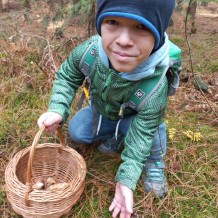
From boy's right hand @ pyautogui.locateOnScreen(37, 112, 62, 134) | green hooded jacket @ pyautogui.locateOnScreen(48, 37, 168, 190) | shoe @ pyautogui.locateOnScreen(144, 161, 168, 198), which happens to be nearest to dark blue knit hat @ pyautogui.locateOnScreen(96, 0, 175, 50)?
green hooded jacket @ pyautogui.locateOnScreen(48, 37, 168, 190)

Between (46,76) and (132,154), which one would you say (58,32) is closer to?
(46,76)

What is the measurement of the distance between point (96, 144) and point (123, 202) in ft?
2.40

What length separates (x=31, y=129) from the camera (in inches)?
93.7

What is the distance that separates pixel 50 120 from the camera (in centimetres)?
175

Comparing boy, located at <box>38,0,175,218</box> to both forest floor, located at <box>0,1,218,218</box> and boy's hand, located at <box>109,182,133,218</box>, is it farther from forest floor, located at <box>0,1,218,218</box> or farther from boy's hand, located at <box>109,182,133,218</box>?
forest floor, located at <box>0,1,218,218</box>

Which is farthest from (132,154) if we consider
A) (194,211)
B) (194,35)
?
(194,35)

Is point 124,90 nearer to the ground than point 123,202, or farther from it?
farther from it

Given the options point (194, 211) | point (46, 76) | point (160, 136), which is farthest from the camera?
point (46, 76)

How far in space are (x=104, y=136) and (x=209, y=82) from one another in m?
1.52

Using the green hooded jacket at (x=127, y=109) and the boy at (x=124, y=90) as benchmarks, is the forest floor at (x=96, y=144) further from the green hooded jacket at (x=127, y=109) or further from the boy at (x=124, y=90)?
the green hooded jacket at (x=127, y=109)

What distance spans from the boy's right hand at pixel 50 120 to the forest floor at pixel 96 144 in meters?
0.49

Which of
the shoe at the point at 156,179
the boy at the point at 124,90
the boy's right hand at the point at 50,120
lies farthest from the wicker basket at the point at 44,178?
the shoe at the point at 156,179

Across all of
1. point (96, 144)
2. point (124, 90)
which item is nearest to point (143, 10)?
point (124, 90)

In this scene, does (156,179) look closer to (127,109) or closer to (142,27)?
(127,109)
